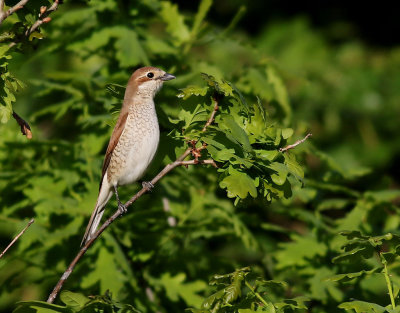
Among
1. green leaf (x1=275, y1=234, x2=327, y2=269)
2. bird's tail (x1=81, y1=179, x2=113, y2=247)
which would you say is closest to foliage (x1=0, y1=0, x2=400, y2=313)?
green leaf (x1=275, y1=234, x2=327, y2=269)

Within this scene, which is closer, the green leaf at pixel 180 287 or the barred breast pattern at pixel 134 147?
the barred breast pattern at pixel 134 147

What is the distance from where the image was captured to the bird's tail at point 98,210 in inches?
150

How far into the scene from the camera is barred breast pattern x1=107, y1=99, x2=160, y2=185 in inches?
141

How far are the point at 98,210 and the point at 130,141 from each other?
1.54 feet

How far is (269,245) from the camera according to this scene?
18.5 feet

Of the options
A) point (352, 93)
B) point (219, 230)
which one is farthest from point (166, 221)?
point (352, 93)

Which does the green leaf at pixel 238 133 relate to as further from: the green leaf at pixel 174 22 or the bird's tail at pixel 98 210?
the green leaf at pixel 174 22

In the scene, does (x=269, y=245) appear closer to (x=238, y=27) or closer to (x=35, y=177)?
(x=35, y=177)

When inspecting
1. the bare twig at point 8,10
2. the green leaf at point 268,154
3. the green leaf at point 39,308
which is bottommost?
the green leaf at point 39,308

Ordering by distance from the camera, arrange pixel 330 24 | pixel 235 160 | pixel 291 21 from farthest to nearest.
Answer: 1. pixel 330 24
2. pixel 291 21
3. pixel 235 160

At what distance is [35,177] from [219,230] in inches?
50.1

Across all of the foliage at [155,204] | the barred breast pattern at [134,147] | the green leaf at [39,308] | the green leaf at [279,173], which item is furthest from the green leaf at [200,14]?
the green leaf at [39,308]

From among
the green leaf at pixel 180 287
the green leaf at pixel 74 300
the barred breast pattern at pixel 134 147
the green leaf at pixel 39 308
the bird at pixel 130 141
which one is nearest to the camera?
the green leaf at pixel 39 308

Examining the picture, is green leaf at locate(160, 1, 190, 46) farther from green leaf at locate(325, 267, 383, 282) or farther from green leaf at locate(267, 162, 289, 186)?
green leaf at locate(325, 267, 383, 282)
